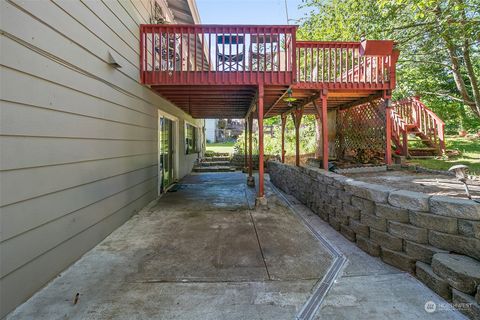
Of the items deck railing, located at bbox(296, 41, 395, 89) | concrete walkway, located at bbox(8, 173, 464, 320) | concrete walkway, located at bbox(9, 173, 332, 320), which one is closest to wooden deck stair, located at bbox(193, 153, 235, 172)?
deck railing, located at bbox(296, 41, 395, 89)

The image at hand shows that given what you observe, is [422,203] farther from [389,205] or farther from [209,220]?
[209,220]

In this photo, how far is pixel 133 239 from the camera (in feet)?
11.5

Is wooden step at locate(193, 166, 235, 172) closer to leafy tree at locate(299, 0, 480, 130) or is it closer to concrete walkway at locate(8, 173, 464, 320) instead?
leafy tree at locate(299, 0, 480, 130)

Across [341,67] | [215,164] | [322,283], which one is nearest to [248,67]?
[341,67]

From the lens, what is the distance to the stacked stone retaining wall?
2055 millimetres

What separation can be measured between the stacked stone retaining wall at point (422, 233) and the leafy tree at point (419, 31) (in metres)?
4.22

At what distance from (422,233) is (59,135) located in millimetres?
3508

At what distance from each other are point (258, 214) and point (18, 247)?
340cm

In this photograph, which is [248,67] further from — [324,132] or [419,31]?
[419,31]

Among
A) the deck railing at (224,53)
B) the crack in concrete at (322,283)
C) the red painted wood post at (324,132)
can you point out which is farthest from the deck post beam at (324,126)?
the crack in concrete at (322,283)

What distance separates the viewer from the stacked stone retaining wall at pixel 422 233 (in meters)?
2.05

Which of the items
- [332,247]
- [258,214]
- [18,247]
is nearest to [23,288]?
[18,247]

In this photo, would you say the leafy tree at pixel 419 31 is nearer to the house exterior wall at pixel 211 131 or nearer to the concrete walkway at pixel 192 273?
the concrete walkway at pixel 192 273

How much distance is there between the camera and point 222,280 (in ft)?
8.14
